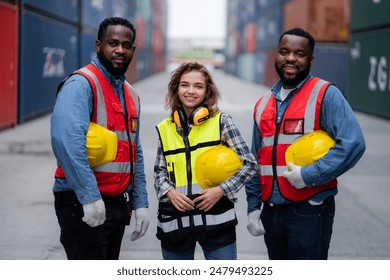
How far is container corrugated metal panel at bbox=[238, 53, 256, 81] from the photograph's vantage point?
2057 inches

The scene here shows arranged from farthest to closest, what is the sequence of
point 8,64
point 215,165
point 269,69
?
point 269,69 < point 8,64 < point 215,165

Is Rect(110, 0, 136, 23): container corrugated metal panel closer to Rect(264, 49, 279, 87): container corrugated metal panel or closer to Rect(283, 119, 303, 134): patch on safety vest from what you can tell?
Rect(264, 49, 279, 87): container corrugated metal panel

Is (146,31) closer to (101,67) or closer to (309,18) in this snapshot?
(309,18)

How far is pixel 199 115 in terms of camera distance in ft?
9.67

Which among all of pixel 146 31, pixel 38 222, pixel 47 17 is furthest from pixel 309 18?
pixel 146 31

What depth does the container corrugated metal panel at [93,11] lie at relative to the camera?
25.1 metres

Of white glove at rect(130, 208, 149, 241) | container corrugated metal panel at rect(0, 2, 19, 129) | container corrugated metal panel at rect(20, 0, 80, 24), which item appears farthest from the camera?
container corrugated metal panel at rect(20, 0, 80, 24)

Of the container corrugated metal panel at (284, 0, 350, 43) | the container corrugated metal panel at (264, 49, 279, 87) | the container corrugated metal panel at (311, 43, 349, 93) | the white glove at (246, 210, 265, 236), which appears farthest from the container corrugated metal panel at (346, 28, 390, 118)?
the white glove at (246, 210, 265, 236)

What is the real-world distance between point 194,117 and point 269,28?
38.8m

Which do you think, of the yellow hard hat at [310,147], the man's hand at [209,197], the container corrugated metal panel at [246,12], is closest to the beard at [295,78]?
the yellow hard hat at [310,147]

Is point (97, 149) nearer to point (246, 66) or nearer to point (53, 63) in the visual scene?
point (53, 63)

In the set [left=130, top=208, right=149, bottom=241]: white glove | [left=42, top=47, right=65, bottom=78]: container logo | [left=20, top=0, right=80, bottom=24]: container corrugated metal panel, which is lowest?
[left=130, top=208, right=149, bottom=241]: white glove

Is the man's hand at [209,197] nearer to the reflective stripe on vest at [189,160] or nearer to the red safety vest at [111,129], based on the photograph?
the reflective stripe on vest at [189,160]

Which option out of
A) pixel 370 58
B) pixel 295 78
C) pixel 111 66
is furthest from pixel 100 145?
pixel 370 58
